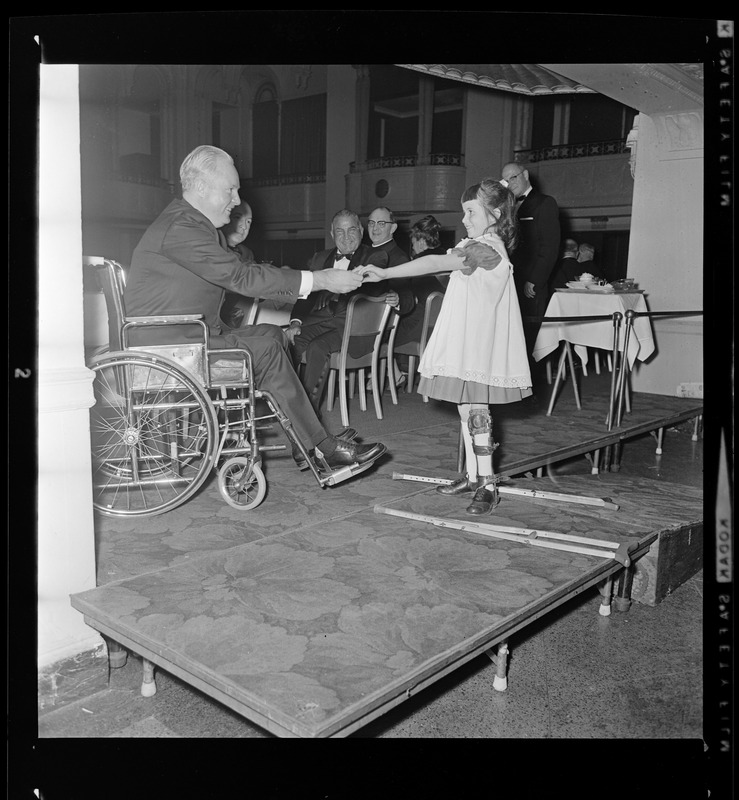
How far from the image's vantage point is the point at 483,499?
302cm

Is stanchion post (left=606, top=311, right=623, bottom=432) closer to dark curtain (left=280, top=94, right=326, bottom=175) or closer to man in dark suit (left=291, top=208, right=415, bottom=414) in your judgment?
man in dark suit (left=291, top=208, right=415, bottom=414)

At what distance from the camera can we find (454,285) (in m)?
3.10

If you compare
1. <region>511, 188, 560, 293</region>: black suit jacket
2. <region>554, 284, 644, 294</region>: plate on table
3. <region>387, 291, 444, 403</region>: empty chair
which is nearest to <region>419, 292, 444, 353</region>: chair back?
<region>387, 291, 444, 403</region>: empty chair

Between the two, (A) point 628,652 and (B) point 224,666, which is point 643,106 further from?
(B) point 224,666

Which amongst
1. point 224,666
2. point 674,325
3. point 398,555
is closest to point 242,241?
point 398,555

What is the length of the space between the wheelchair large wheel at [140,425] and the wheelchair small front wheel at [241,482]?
0.43 feet

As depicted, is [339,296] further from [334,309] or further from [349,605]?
[349,605]

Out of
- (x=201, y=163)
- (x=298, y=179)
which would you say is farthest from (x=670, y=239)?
(x=298, y=179)

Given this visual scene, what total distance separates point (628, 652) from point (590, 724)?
1.72 ft

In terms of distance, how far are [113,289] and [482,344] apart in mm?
1395

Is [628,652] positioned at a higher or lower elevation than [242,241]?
lower

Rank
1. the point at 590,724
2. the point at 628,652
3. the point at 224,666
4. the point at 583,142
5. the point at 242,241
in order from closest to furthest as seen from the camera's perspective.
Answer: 1. the point at 224,666
2. the point at 590,724
3. the point at 628,652
4. the point at 242,241
5. the point at 583,142
